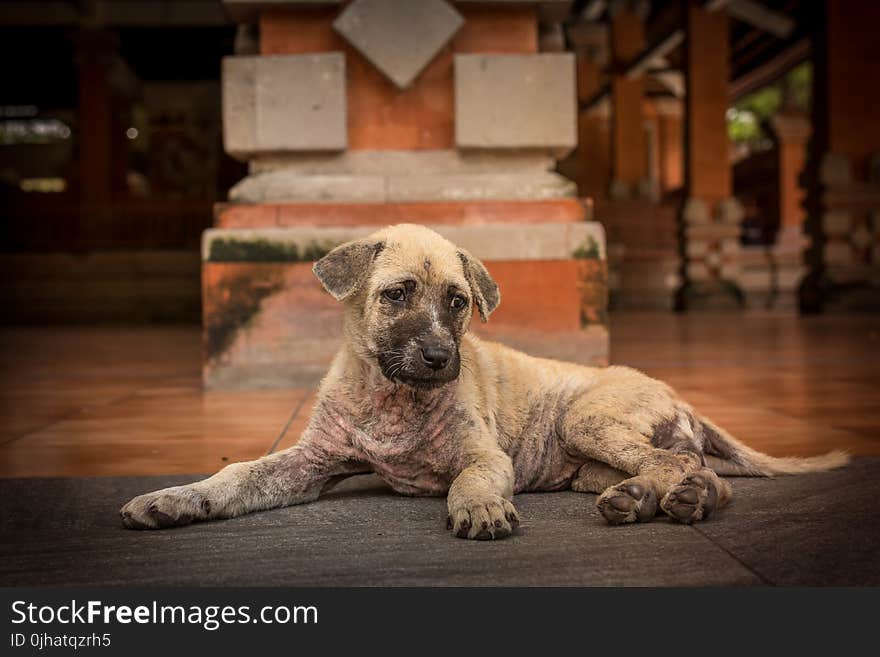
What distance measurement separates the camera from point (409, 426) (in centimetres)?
286

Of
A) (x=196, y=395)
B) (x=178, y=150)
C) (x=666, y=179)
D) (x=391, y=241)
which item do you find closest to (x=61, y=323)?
(x=178, y=150)

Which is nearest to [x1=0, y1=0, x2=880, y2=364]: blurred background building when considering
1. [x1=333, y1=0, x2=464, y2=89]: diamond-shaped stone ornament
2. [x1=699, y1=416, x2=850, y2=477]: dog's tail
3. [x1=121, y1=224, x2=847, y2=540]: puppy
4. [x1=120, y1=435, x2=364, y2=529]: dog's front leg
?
[x1=333, y1=0, x2=464, y2=89]: diamond-shaped stone ornament

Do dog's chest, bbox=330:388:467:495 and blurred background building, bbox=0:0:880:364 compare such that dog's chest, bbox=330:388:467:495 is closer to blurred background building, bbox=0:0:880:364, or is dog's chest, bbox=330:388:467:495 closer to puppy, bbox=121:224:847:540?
puppy, bbox=121:224:847:540

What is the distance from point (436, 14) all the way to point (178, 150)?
21.2m

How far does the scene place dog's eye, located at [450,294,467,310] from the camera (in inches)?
109

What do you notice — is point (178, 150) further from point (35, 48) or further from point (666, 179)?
point (666, 179)

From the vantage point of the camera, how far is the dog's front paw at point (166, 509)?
100 inches

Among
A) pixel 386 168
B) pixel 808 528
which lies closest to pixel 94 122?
pixel 386 168

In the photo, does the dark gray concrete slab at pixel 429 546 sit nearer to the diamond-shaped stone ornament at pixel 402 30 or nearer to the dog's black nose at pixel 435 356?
the dog's black nose at pixel 435 356

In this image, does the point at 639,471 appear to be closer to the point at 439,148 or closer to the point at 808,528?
the point at 808,528

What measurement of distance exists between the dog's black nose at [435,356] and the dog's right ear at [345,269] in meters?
0.37

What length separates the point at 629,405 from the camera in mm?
2977

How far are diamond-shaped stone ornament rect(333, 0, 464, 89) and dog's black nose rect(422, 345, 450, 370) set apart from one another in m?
3.75

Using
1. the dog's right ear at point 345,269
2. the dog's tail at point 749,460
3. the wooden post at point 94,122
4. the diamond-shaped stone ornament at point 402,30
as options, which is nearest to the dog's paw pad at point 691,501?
the dog's tail at point 749,460
